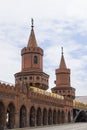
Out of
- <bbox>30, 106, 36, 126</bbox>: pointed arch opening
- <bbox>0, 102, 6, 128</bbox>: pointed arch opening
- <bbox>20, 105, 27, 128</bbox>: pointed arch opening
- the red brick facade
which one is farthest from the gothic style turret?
<bbox>0, 102, 6, 128</bbox>: pointed arch opening

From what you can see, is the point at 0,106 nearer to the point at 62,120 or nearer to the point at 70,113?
the point at 62,120

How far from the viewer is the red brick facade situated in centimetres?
5267

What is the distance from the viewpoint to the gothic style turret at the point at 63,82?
9044cm

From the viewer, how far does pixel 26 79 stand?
73.5 meters

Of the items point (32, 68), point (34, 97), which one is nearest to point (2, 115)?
point (34, 97)

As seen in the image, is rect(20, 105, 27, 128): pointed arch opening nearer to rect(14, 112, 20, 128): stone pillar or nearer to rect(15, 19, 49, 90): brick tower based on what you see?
rect(14, 112, 20, 128): stone pillar

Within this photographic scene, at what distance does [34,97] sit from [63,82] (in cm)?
3156

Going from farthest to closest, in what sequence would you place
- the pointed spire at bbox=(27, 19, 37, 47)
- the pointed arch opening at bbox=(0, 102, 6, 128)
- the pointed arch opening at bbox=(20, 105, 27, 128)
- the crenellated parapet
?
the pointed spire at bbox=(27, 19, 37, 47), the crenellated parapet, the pointed arch opening at bbox=(20, 105, 27, 128), the pointed arch opening at bbox=(0, 102, 6, 128)

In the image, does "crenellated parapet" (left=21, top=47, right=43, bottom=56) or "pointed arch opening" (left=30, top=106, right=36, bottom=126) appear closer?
"pointed arch opening" (left=30, top=106, right=36, bottom=126)

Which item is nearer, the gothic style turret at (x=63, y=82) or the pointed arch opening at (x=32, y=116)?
the pointed arch opening at (x=32, y=116)

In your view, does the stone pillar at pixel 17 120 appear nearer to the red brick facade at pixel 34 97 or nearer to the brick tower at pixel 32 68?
the red brick facade at pixel 34 97

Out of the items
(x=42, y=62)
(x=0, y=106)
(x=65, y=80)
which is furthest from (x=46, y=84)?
(x=0, y=106)

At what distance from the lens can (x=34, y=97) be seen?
201ft

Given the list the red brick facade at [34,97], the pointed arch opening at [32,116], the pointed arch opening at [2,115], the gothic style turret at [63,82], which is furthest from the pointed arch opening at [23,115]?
the gothic style turret at [63,82]
